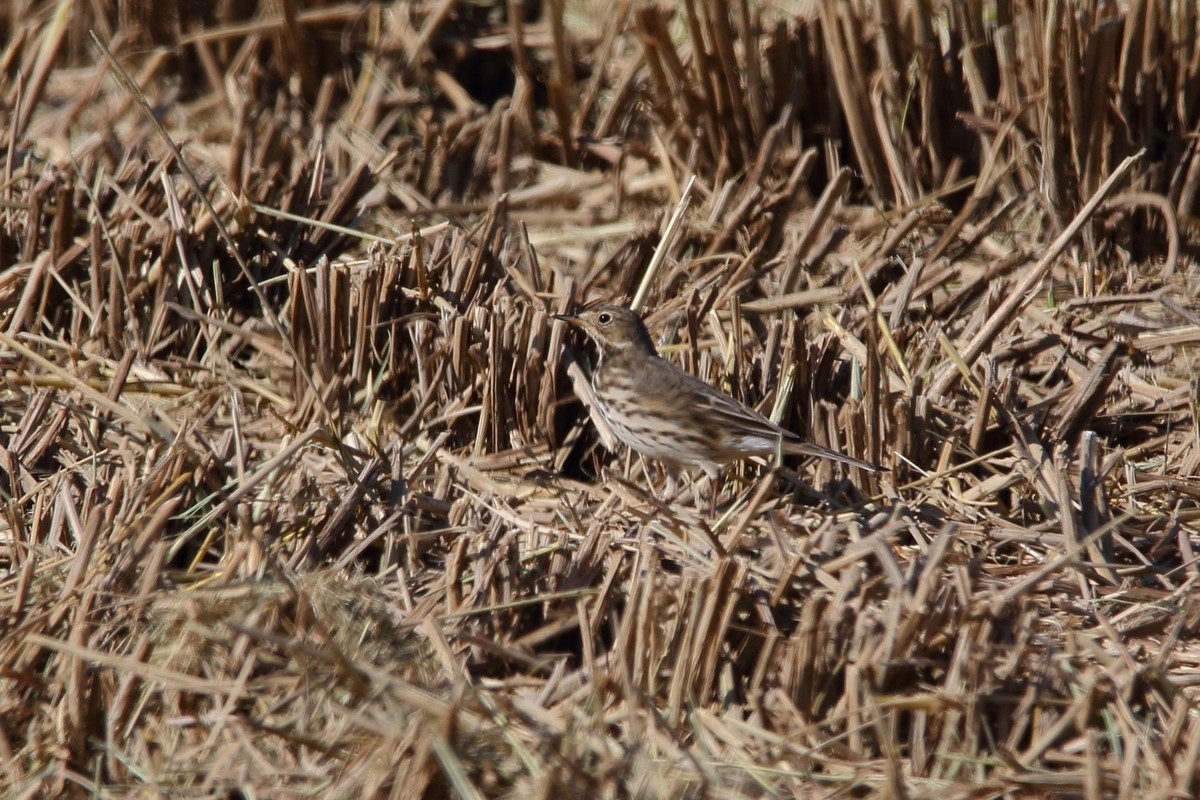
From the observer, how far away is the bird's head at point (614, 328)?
220 inches

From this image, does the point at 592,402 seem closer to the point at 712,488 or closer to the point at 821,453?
the point at 712,488

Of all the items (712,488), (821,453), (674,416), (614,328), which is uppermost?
(614,328)

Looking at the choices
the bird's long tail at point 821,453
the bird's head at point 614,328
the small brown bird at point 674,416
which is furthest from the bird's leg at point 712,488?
the bird's head at point 614,328

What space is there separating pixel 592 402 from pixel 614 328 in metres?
0.33

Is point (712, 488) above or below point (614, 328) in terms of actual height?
below

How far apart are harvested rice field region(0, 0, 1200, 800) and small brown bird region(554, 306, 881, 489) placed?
9cm

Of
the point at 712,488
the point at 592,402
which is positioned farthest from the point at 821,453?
the point at 592,402

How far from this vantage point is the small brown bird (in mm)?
5203

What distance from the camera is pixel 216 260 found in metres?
6.24

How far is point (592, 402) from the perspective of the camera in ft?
18.2

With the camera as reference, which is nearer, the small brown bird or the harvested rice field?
the harvested rice field

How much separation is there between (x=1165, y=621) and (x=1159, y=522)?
0.69 m

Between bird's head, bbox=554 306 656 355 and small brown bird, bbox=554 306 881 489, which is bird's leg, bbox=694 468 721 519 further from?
bird's head, bbox=554 306 656 355

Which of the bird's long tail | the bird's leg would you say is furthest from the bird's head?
the bird's long tail
